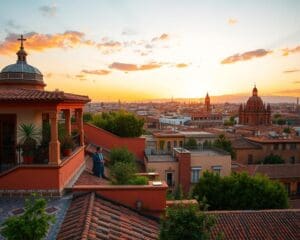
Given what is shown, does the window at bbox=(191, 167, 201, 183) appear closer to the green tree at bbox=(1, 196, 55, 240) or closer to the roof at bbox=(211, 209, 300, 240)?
the roof at bbox=(211, 209, 300, 240)

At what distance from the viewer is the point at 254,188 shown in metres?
19.6

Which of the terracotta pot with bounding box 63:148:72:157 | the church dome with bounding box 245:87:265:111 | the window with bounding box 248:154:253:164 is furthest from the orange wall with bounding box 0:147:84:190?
the church dome with bounding box 245:87:265:111

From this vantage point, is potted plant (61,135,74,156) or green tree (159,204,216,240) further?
potted plant (61,135,74,156)

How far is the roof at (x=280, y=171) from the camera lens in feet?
107

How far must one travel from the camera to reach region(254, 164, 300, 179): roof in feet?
107

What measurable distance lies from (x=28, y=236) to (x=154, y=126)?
90.2 m

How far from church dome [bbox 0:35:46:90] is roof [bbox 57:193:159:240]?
6.32 m

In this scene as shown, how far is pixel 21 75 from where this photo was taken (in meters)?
13.5

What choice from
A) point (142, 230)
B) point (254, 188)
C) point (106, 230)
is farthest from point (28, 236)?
point (254, 188)

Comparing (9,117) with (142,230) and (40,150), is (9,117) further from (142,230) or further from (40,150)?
(142,230)

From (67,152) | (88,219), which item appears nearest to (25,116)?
(67,152)

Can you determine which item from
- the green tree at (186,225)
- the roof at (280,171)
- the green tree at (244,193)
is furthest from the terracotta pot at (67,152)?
the roof at (280,171)

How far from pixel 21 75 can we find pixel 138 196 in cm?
751

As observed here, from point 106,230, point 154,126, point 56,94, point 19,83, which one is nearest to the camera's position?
point 106,230
